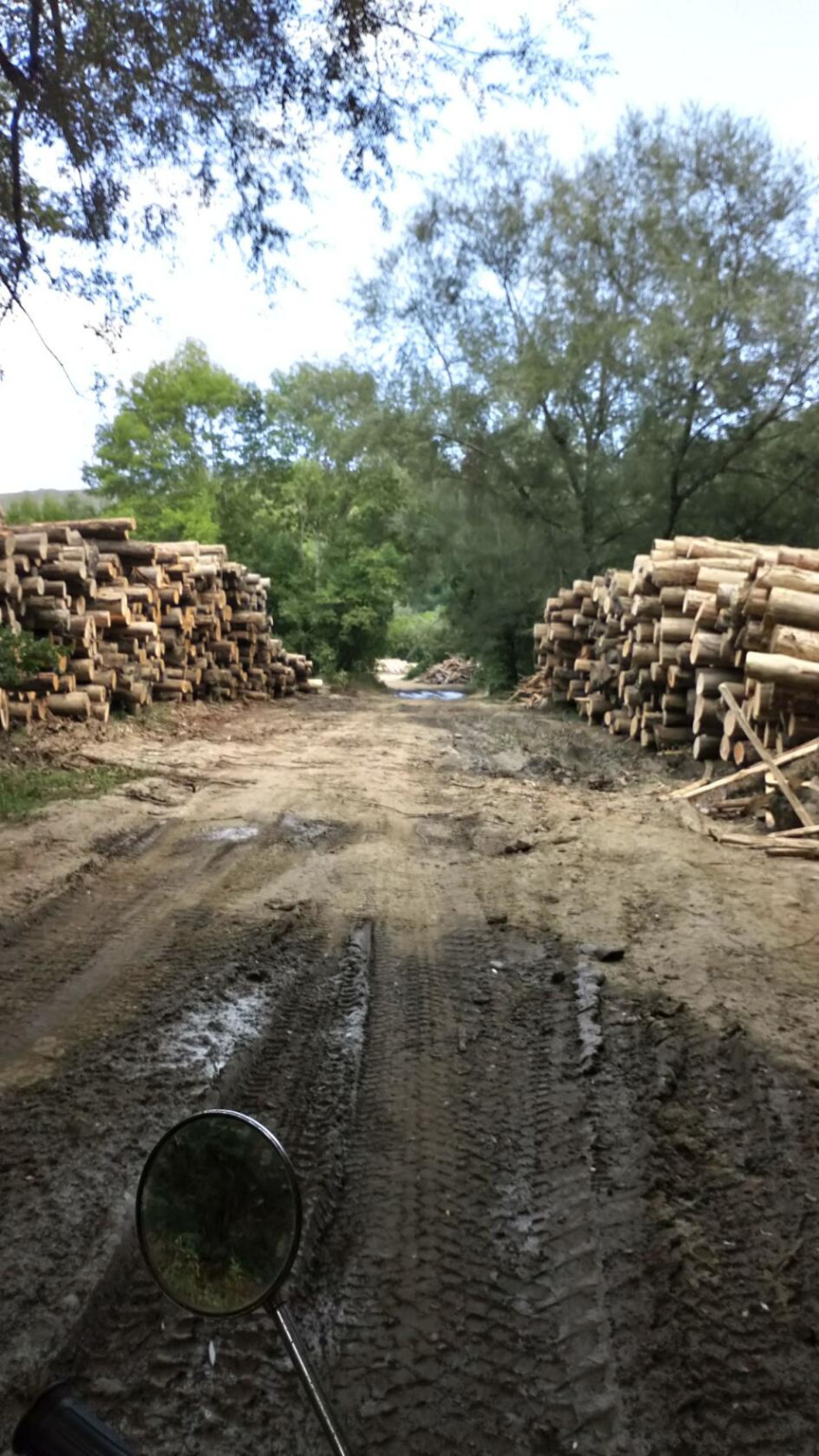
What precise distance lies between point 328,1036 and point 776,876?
318cm

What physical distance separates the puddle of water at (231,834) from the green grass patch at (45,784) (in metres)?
1.39

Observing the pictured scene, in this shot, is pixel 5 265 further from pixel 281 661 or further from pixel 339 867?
pixel 281 661

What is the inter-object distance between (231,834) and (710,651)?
473cm

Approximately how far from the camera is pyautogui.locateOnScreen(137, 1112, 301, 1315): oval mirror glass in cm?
156

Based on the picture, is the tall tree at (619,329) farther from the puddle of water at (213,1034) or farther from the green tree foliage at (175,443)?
the puddle of water at (213,1034)

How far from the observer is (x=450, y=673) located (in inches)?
1575

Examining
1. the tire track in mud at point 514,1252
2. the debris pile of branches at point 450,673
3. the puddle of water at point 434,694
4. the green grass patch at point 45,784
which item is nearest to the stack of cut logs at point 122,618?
the green grass patch at point 45,784

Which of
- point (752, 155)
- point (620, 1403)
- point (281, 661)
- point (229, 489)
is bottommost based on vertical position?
point (281, 661)

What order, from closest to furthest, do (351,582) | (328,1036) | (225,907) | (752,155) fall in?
(328,1036)
(225,907)
(752,155)
(351,582)

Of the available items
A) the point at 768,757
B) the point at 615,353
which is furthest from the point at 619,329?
the point at 768,757

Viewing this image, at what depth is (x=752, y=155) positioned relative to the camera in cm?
2242

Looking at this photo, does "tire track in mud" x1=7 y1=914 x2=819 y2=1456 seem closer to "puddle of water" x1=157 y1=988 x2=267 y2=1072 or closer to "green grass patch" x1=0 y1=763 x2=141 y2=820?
"puddle of water" x1=157 y1=988 x2=267 y2=1072

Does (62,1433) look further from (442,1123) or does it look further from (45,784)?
(45,784)

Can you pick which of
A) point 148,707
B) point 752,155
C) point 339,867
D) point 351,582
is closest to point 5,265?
point 339,867
